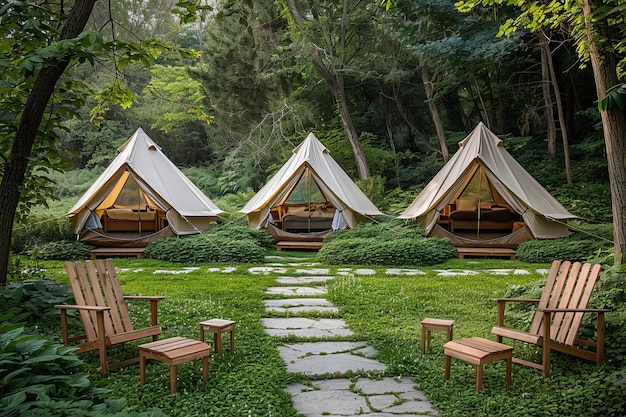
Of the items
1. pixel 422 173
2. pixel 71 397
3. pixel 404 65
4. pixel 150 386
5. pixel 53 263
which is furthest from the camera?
pixel 404 65

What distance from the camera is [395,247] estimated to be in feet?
33.5

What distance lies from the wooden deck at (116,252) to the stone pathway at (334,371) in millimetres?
5520

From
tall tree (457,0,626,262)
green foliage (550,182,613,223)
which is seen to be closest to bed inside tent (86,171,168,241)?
tall tree (457,0,626,262)

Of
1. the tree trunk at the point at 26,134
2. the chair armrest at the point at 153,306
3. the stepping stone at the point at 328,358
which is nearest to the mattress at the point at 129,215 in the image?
the tree trunk at the point at 26,134

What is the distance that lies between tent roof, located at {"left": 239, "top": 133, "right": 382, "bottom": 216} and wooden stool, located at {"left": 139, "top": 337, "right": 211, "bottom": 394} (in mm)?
8605

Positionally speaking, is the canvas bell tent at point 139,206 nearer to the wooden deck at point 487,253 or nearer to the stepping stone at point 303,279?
the stepping stone at point 303,279

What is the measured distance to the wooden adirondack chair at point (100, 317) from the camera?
4180 millimetres

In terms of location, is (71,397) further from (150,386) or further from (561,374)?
(561,374)

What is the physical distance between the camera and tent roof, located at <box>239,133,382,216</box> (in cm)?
1266

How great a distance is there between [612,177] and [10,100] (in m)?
6.08

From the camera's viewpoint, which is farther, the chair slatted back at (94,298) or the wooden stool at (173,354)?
the chair slatted back at (94,298)

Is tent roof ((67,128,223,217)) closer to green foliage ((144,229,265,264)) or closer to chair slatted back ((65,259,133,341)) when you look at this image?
green foliage ((144,229,265,264))

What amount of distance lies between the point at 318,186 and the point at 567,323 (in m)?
8.81

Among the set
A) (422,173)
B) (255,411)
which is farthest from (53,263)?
(422,173)
